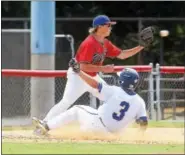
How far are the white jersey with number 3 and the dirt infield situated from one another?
213 millimetres

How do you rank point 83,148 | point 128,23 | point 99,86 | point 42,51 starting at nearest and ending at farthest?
1. point 83,148
2. point 99,86
3. point 42,51
4. point 128,23

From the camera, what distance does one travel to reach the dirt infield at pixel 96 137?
927 cm

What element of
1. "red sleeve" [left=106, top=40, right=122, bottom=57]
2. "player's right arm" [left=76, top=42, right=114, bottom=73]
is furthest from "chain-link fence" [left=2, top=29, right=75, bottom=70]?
"player's right arm" [left=76, top=42, right=114, bottom=73]

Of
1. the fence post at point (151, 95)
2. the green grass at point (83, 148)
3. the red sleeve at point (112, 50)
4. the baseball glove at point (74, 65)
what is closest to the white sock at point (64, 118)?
the baseball glove at point (74, 65)

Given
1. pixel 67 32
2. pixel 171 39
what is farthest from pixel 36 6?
pixel 171 39

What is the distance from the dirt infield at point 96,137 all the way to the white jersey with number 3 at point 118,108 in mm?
213

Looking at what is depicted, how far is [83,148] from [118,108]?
4.22 feet

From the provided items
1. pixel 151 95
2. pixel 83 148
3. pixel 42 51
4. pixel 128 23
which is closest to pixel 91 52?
pixel 83 148

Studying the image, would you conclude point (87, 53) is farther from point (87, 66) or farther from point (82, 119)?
point (82, 119)

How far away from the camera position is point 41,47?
1353cm

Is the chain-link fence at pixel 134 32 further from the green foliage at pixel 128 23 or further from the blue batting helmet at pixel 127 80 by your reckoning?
the blue batting helmet at pixel 127 80

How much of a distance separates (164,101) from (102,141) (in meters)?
5.26

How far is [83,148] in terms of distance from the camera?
26.3 feet

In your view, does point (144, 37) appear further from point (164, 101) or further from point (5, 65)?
point (5, 65)
